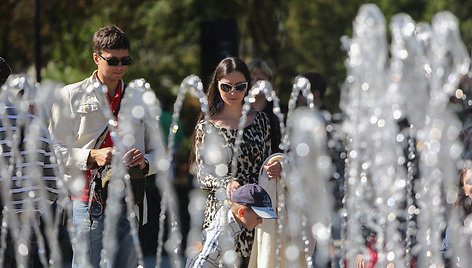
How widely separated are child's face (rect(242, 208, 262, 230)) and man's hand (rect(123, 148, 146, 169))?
60 cm

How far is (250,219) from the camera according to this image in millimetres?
4609

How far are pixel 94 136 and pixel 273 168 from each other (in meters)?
0.97

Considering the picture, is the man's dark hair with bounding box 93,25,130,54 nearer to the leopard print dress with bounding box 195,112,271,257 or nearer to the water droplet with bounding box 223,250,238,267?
the leopard print dress with bounding box 195,112,271,257

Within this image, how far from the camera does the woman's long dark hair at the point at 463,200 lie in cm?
513

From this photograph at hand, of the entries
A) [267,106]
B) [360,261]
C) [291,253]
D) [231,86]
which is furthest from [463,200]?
[231,86]

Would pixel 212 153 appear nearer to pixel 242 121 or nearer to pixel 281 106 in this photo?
pixel 242 121

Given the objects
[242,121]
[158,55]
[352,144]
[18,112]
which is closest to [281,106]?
[352,144]

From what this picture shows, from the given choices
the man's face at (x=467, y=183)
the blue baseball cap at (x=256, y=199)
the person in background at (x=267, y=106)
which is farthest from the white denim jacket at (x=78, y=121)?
the man's face at (x=467, y=183)

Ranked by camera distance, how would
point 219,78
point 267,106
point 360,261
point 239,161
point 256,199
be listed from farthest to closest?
point 267,106 → point 360,261 → point 219,78 → point 239,161 → point 256,199

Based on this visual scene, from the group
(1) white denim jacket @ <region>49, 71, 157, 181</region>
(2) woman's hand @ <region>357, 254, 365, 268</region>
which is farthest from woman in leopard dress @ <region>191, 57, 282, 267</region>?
(2) woman's hand @ <region>357, 254, 365, 268</region>

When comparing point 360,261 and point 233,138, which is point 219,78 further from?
point 360,261

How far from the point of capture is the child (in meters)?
4.46

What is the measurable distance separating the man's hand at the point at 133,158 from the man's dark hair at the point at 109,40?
574 mm

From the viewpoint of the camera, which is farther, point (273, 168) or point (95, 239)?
point (273, 168)
